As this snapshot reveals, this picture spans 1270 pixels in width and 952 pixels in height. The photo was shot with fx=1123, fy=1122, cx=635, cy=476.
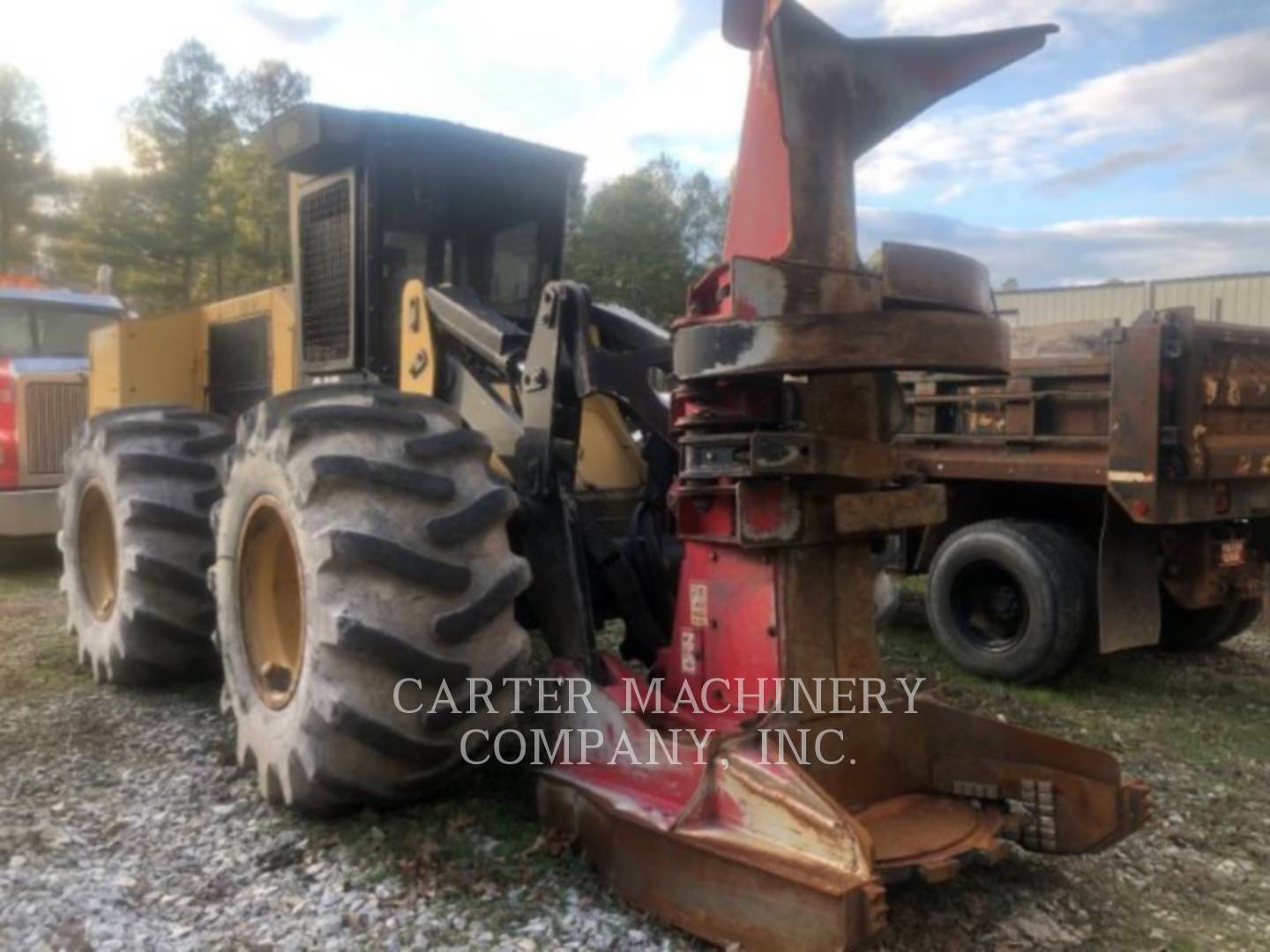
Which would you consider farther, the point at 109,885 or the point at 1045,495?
the point at 1045,495

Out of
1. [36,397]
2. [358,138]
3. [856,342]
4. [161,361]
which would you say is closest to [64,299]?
[36,397]

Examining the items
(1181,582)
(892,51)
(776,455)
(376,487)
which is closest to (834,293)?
(776,455)

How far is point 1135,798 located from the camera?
10.3 ft

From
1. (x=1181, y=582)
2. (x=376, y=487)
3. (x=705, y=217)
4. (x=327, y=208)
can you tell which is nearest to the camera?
(x=376, y=487)

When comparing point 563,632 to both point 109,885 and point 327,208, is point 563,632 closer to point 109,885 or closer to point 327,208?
point 109,885

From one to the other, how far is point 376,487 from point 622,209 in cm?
3721

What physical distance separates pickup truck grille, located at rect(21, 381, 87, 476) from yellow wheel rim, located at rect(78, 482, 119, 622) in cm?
380

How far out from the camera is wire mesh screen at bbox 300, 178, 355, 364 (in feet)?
15.1

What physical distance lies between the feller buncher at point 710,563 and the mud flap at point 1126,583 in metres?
2.71

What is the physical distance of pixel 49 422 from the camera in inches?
365

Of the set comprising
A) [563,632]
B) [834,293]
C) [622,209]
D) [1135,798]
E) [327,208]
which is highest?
[622,209]

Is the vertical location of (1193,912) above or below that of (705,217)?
below

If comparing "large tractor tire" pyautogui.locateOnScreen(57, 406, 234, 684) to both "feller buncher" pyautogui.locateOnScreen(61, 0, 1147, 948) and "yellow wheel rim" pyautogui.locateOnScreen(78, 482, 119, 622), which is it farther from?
"feller buncher" pyautogui.locateOnScreen(61, 0, 1147, 948)

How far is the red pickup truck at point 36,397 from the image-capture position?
29.3ft
